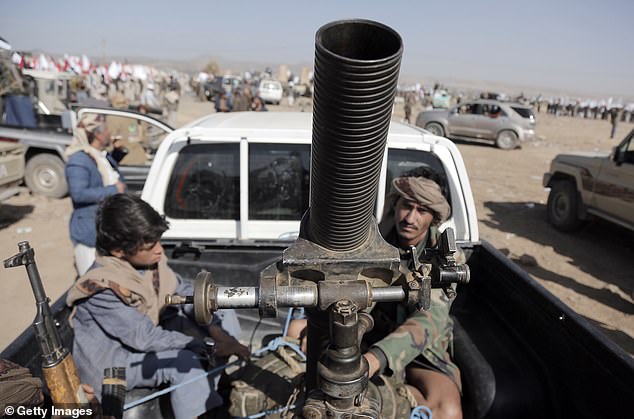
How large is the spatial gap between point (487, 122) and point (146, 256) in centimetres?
1843

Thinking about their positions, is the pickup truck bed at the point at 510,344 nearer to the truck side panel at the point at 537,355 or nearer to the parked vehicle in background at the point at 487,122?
the truck side panel at the point at 537,355

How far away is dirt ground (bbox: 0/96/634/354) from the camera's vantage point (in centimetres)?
519

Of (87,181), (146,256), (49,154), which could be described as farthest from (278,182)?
(49,154)

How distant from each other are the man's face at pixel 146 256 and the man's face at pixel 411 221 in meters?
1.45

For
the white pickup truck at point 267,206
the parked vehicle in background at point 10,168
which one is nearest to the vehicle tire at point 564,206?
the white pickup truck at point 267,206

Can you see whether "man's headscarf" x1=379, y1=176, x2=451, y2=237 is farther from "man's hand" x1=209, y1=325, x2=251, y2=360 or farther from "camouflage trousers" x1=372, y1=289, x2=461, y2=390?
"man's hand" x1=209, y1=325, x2=251, y2=360

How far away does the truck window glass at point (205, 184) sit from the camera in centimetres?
317

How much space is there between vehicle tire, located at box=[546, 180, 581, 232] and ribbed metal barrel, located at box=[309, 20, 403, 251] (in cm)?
854

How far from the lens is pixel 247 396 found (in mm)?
2082

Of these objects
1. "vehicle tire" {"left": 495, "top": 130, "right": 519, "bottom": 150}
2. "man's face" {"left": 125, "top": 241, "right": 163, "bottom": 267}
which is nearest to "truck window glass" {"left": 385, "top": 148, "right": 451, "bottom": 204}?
"man's face" {"left": 125, "top": 241, "right": 163, "bottom": 267}

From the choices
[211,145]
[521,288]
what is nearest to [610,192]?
[521,288]

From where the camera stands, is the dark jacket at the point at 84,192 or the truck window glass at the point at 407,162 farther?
the dark jacket at the point at 84,192

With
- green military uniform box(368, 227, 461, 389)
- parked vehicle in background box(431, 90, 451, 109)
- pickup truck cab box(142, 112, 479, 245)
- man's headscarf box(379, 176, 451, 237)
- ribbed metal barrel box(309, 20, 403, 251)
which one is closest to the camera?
ribbed metal barrel box(309, 20, 403, 251)

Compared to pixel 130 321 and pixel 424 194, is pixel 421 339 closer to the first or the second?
pixel 424 194
